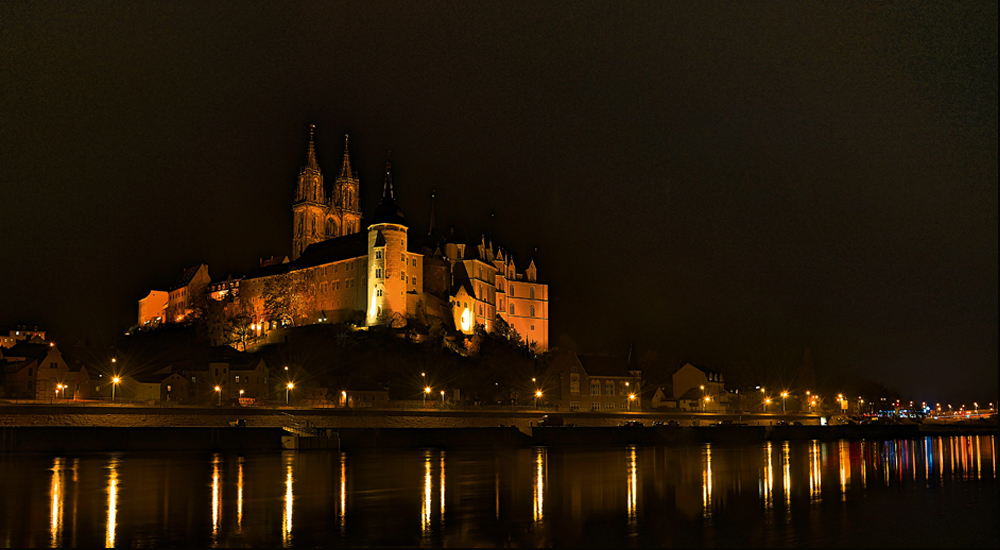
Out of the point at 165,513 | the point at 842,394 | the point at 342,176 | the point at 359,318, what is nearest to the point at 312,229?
the point at 342,176

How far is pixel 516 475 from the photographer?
33438 mm

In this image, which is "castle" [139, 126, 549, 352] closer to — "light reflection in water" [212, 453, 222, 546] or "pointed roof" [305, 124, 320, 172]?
"pointed roof" [305, 124, 320, 172]

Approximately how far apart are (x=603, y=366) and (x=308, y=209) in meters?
74.9

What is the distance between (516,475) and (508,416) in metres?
30.9

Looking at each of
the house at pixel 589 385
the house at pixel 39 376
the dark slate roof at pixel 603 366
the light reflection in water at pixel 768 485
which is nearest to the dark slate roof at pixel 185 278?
the house at pixel 39 376

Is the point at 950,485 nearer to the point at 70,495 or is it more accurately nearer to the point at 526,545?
the point at 526,545

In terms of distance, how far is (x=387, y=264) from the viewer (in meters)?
100

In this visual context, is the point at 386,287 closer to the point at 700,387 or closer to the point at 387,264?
the point at 387,264

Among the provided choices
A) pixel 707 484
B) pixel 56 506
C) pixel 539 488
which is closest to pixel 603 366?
pixel 707 484

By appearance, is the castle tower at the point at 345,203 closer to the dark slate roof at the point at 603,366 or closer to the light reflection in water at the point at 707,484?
the dark slate roof at the point at 603,366

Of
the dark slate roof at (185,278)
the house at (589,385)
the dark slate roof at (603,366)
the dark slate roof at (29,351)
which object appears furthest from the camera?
the dark slate roof at (185,278)

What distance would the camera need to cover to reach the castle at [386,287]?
10088 centimetres

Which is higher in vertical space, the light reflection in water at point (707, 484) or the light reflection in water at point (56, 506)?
the light reflection in water at point (56, 506)

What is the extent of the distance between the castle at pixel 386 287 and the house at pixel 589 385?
67.8ft
